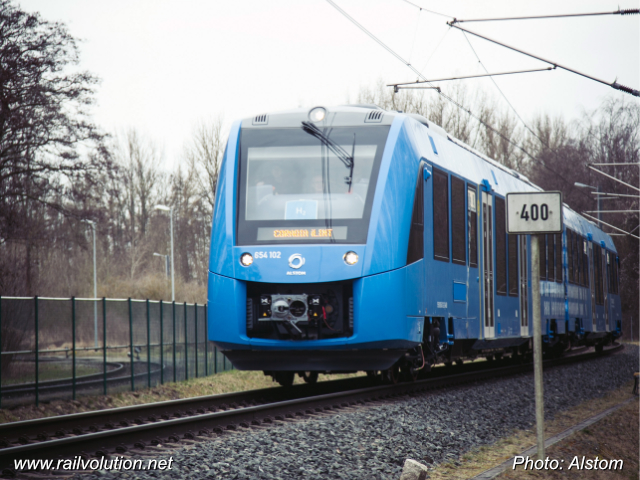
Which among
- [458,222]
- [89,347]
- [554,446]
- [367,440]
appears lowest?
[554,446]

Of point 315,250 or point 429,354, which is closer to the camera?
point 315,250

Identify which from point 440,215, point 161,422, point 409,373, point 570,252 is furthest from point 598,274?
point 161,422

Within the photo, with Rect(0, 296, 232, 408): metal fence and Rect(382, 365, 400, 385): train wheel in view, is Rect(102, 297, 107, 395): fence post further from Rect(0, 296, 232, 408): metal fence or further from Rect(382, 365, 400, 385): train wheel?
Rect(382, 365, 400, 385): train wheel

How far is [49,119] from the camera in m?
21.2

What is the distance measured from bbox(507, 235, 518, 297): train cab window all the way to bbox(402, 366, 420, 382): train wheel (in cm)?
319

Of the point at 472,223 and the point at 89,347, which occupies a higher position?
the point at 472,223

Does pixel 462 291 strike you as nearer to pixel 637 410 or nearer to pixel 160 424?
pixel 637 410

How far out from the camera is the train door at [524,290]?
16.1m

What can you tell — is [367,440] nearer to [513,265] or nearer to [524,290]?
[513,265]

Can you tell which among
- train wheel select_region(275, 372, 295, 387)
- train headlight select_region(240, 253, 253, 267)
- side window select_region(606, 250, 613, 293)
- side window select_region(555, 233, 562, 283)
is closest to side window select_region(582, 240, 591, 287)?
side window select_region(555, 233, 562, 283)

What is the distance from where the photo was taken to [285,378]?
13.0 metres

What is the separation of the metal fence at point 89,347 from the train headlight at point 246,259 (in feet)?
14.7

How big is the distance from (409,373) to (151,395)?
502cm

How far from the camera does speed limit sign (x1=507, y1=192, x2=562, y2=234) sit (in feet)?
25.1
